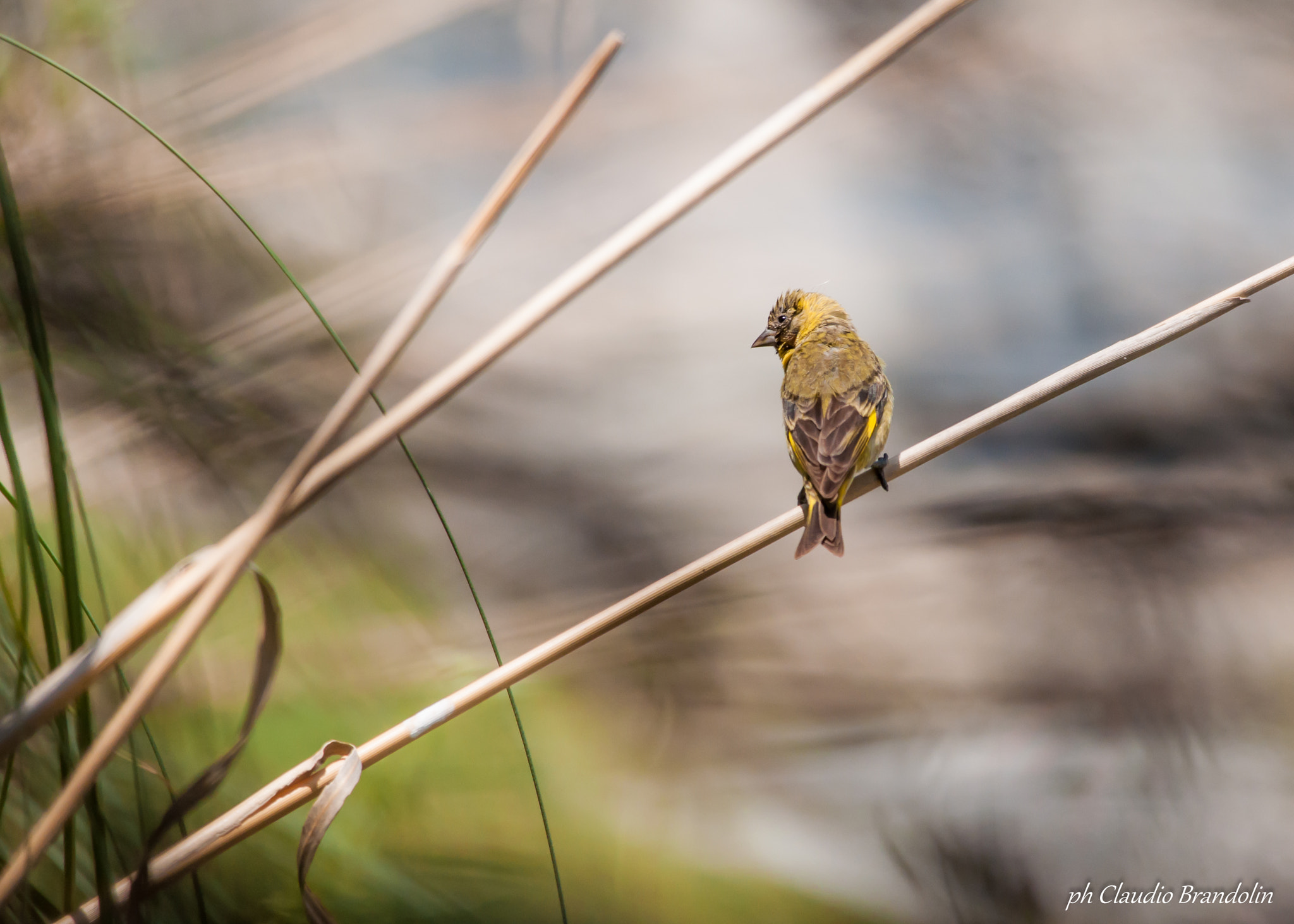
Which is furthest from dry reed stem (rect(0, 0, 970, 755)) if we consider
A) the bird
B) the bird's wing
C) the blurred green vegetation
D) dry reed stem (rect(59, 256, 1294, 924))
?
the blurred green vegetation

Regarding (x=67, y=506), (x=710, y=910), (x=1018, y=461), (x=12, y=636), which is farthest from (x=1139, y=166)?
(x=12, y=636)

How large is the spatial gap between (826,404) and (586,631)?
0.78 m

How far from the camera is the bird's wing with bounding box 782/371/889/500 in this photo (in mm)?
1189

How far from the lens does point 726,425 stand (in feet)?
6.33

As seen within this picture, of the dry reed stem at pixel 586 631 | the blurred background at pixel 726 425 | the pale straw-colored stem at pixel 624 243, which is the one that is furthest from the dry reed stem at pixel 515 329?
the blurred background at pixel 726 425

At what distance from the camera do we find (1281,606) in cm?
172

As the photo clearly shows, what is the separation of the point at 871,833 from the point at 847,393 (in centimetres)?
110

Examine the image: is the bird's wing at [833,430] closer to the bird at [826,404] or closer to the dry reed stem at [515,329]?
the bird at [826,404]

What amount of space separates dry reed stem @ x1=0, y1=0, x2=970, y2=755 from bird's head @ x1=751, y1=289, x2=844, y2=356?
3.65ft

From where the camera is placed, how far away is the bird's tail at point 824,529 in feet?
3.76

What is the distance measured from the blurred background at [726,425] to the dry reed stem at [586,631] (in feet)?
3.04

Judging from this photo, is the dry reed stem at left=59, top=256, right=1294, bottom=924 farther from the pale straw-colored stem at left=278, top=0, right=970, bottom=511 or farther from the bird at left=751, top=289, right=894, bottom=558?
the pale straw-colored stem at left=278, top=0, right=970, bottom=511

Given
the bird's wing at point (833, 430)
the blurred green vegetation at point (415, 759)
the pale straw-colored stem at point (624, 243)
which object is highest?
the pale straw-colored stem at point (624, 243)

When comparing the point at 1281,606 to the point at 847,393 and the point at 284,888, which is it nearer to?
the point at 847,393
